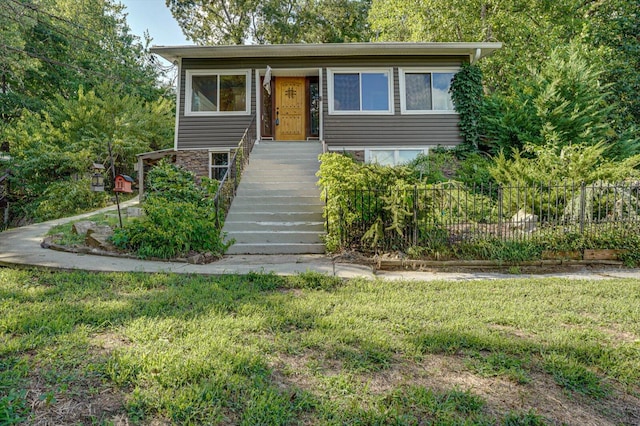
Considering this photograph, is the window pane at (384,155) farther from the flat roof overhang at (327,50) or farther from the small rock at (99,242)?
the small rock at (99,242)

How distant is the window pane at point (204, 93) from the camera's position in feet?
38.7

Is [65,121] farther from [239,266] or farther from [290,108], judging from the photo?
[239,266]

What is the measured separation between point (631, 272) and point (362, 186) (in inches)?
178

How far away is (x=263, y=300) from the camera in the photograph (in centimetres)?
381

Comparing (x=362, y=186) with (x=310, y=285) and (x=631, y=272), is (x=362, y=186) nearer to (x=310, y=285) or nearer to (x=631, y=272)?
(x=310, y=285)

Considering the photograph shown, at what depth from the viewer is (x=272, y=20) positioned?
22.9 meters

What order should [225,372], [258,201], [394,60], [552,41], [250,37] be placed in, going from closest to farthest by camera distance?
[225,372] < [258,201] < [394,60] < [552,41] < [250,37]

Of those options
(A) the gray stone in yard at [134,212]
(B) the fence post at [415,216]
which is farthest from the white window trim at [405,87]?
(A) the gray stone in yard at [134,212]

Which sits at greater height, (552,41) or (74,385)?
(552,41)

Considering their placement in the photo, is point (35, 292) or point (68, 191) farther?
point (68, 191)

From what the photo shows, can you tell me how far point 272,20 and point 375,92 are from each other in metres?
14.5

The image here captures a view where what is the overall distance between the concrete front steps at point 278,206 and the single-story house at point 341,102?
4.90 feet

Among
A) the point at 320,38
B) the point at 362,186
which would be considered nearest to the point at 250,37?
the point at 320,38

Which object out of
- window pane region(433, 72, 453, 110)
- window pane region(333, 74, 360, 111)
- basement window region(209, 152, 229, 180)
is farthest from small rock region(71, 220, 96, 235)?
window pane region(433, 72, 453, 110)
